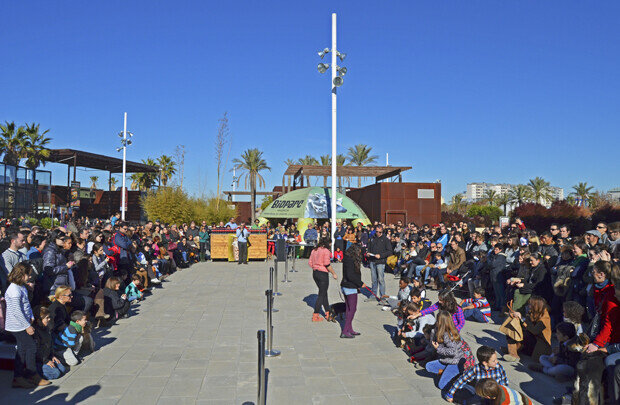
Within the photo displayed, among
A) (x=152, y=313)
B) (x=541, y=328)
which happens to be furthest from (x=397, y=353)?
(x=152, y=313)

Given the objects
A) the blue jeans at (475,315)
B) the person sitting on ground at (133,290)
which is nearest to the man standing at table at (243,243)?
the person sitting on ground at (133,290)

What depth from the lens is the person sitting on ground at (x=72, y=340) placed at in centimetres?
633

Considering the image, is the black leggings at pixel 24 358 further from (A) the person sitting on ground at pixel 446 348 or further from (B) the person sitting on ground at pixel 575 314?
(B) the person sitting on ground at pixel 575 314

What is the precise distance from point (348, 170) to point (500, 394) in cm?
2703

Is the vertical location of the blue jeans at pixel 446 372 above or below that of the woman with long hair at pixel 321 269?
below

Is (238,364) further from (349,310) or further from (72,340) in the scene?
(72,340)

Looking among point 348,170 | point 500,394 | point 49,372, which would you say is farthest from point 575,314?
point 348,170

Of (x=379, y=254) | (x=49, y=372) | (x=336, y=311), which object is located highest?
(x=379, y=254)

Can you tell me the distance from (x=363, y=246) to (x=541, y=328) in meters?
11.5

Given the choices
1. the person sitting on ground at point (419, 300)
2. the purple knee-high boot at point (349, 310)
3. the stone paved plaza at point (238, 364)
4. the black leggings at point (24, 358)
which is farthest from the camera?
the purple knee-high boot at point (349, 310)

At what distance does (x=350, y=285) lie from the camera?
8.12 meters

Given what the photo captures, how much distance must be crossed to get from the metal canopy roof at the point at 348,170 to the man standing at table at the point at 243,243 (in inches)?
443

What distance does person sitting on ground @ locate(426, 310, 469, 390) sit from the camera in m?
5.67

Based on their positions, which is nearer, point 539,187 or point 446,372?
point 446,372
